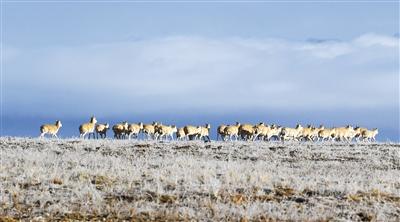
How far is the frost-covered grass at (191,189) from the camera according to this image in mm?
16188

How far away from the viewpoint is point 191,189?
18.8m

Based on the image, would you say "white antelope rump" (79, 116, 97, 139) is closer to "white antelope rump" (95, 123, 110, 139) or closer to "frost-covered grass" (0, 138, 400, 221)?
"white antelope rump" (95, 123, 110, 139)

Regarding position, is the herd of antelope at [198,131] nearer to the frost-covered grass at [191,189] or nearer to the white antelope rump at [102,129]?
the white antelope rump at [102,129]

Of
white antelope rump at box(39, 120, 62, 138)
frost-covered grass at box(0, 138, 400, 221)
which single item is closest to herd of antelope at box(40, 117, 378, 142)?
white antelope rump at box(39, 120, 62, 138)

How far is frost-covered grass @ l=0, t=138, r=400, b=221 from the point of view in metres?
16.2

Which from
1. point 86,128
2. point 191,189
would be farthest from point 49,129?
point 191,189

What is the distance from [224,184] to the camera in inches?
781

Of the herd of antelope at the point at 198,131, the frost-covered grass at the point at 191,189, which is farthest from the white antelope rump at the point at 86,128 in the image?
the frost-covered grass at the point at 191,189

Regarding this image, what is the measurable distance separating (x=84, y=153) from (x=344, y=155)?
11.8m

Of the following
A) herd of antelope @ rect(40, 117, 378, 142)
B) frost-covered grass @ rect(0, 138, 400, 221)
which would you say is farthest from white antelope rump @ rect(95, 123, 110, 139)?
frost-covered grass @ rect(0, 138, 400, 221)

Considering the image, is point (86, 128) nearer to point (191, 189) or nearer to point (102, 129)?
point (102, 129)

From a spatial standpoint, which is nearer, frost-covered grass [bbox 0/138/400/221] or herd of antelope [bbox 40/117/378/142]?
frost-covered grass [bbox 0/138/400/221]

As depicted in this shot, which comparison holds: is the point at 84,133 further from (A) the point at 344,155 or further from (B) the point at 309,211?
(B) the point at 309,211

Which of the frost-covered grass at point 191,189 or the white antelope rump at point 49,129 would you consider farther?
the white antelope rump at point 49,129
